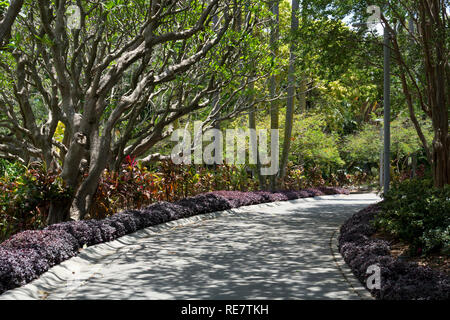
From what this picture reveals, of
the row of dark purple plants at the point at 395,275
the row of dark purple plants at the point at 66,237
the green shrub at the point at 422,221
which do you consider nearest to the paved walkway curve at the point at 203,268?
the row of dark purple plants at the point at 66,237

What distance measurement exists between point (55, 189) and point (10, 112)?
4558 millimetres

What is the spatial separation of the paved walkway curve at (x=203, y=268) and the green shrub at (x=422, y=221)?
4.40ft

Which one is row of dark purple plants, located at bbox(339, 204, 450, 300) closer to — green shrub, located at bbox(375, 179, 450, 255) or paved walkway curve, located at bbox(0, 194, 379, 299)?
paved walkway curve, located at bbox(0, 194, 379, 299)

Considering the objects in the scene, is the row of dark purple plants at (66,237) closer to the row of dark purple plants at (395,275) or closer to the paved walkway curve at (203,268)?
the paved walkway curve at (203,268)

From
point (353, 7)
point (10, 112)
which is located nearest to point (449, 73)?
point (353, 7)

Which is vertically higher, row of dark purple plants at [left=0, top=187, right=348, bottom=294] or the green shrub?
the green shrub

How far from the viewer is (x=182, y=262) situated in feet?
29.6

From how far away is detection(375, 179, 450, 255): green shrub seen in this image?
8148 millimetres

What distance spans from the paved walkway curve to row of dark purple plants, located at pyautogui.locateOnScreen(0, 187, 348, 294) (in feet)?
0.57

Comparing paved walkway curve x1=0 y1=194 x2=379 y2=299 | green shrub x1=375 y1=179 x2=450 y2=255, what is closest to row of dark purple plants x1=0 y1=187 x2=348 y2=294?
paved walkway curve x1=0 y1=194 x2=379 y2=299

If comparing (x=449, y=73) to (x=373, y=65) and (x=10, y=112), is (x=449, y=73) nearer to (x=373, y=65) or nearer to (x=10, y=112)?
(x=373, y=65)

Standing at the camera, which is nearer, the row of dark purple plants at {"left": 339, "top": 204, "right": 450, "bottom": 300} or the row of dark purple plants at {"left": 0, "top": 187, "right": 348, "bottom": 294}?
the row of dark purple plants at {"left": 339, "top": 204, "right": 450, "bottom": 300}

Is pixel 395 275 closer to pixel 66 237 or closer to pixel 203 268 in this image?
pixel 203 268

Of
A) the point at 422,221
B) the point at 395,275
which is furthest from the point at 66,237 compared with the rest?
the point at 422,221
